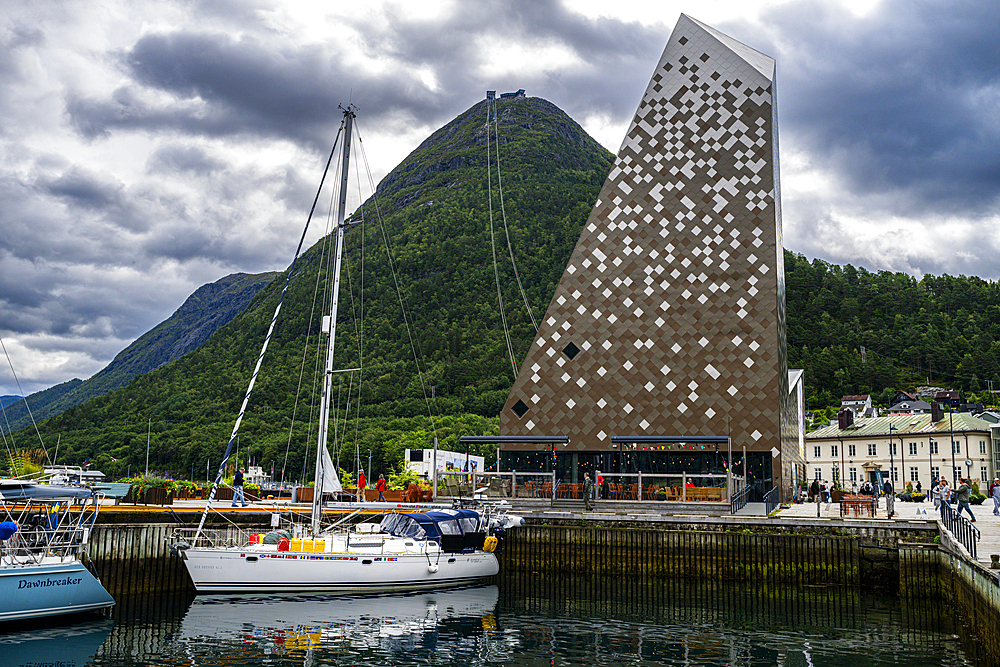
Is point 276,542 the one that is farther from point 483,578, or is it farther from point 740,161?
point 740,161

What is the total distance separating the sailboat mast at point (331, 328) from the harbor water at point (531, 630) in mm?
3762

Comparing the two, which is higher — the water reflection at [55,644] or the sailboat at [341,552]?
the sailboat at [341,552]

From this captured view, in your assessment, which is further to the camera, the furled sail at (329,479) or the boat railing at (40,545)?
the furled sail at (329,479)

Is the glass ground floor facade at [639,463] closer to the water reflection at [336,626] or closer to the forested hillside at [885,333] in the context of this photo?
the water reflection at [336,626]

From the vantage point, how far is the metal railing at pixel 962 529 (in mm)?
19141

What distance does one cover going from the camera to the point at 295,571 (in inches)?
961

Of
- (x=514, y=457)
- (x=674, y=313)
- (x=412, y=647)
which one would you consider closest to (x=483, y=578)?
(x=412, y=647)

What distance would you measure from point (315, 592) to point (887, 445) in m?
76.7

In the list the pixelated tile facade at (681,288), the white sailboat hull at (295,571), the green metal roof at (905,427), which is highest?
the pixelated tile facade at (681,288)

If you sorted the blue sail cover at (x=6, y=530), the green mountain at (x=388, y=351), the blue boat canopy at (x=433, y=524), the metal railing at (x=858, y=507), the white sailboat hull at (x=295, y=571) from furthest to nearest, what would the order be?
the green mountain at (x=388, y=351), the metal railing at (x=858, y=507), the blue boat canopy at (x=433, y=524), the white sailboat hull at (x=295, y=571), the blue sail cover at (x=6, y=530)

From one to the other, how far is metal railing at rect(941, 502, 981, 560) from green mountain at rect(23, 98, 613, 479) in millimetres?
71231

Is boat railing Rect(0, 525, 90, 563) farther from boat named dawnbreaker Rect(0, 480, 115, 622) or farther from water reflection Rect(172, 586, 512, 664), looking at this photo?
water reflection Rect(172, 586, 512, 664)

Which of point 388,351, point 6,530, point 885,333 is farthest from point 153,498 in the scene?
point 885,333

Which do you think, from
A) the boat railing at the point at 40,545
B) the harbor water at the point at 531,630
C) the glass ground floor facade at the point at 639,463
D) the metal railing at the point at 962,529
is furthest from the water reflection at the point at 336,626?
the glass ground floor facade at the point at 639,463
